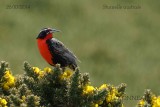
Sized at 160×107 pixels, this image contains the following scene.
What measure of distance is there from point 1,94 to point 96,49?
10.7 metres

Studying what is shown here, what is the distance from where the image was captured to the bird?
265 inches

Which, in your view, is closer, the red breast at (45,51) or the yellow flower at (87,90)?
the yellow flower at (87,90)

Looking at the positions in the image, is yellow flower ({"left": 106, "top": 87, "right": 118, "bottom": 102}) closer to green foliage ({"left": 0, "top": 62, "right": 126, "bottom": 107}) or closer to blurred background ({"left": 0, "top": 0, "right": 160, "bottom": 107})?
green foliage ({"left": 0, "top": 62, "right": 126, "bottom": 107})

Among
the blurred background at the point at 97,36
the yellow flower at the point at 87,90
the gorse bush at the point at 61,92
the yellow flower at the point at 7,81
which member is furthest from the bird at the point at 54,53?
the blurred background at the point at 97,36

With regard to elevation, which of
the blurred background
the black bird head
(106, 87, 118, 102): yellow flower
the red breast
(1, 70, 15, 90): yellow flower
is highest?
the blurred background

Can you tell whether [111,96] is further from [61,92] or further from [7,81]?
[7,81]

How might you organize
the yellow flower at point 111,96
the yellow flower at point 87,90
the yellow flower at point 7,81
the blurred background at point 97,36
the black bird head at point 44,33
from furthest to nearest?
1. the blurred background at point 97,36
2. the black bird head at point 44,33
3. the yellow flower at point 7,81
4. the yellow flower at point 111,96
5. the yellow flower at point 87,90

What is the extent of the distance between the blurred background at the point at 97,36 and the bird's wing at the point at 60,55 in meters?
6.49

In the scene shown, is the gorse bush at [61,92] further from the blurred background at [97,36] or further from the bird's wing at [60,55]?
the blurred background at [97,36]

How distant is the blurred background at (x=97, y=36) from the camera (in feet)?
48.0

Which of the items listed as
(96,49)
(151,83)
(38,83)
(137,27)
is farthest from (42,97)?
(137,27)

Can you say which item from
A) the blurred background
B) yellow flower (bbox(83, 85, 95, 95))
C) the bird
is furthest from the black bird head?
the blurred background

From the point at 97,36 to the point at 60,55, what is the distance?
9.98 metres

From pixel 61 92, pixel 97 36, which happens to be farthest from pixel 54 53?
pixel 97 36
